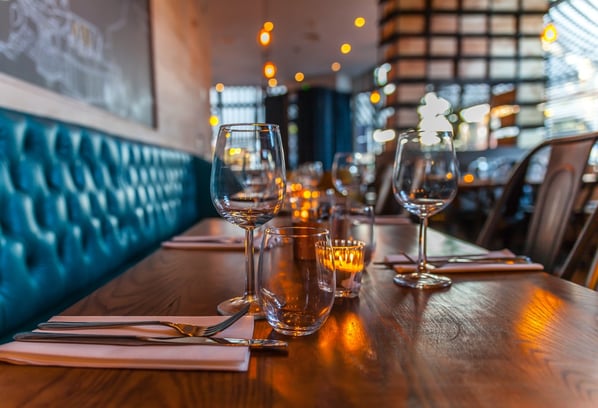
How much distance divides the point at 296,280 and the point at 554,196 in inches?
45.2

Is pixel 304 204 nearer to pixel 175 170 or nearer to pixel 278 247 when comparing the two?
pixel 278 247

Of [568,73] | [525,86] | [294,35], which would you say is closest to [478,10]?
[525,86]

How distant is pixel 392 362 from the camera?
16.2 inches

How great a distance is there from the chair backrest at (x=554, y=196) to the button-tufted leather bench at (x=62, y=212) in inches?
53.0

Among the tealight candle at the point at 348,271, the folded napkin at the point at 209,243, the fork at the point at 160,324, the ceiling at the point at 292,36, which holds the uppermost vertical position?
the ceiling at the point at 292,36

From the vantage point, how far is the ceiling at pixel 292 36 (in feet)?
22.9

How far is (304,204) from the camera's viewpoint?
1.21 m

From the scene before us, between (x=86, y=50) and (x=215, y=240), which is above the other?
(x=86, y=50)

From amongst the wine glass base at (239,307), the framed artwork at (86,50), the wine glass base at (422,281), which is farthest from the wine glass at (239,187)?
the framed artwork at (86,50)

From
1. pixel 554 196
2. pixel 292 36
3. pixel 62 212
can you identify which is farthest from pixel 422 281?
pixel 292 36

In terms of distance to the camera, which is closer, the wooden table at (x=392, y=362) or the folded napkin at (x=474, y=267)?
the wooden table at (x=392, y=362)

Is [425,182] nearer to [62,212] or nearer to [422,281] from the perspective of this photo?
[422,281]

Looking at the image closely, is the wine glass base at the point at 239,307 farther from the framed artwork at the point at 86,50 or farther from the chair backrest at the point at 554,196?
the framed artwork at the point at 86,50

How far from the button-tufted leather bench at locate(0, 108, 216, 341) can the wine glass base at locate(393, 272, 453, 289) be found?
962 millimetres
